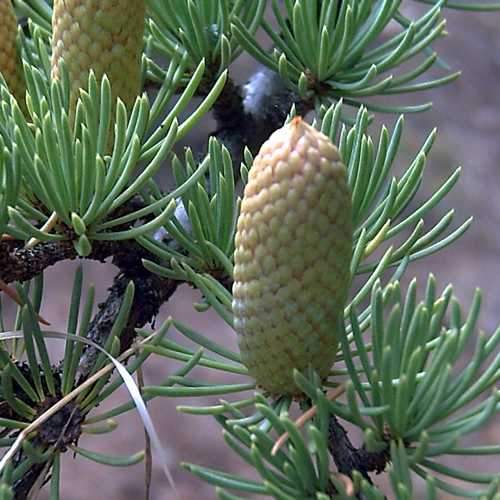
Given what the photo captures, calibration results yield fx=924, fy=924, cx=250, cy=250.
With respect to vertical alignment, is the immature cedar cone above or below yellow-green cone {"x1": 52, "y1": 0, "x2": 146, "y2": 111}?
below

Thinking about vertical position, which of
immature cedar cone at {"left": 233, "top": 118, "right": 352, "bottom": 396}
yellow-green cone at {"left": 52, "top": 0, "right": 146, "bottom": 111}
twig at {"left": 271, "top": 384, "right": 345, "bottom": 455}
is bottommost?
twig at {"left": 271, "top": 384, "right": 345, "bottom": 455}

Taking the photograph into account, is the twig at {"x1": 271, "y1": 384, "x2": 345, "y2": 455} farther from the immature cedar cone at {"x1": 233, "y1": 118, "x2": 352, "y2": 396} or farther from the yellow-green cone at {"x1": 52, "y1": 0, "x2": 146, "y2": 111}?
the yellow-green cone at {"x1": 52, "y1": 0, "x2": 146, "y2": 111}

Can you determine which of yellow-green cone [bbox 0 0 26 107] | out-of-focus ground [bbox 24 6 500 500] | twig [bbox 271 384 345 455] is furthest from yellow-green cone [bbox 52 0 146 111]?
out-of-focus ground [bbox 24 6 500 500]

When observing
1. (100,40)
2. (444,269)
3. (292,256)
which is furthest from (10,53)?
(444,269)

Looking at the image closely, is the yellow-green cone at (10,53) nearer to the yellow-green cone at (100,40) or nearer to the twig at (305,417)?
the yellow-green cone at (100,40)

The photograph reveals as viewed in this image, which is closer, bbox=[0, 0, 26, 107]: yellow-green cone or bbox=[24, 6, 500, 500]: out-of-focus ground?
bbox=[0, 0, 26, 107]: yellow-green cone

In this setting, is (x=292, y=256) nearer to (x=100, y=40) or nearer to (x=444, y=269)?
(x=100, y=40)

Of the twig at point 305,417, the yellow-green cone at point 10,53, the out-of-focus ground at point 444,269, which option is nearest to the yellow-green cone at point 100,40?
the yellow-green cone at point 10,53

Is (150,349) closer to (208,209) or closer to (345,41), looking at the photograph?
(208,209)

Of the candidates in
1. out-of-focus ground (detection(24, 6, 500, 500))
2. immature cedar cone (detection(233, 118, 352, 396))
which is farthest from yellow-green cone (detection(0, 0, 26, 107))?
out-of-focus ground (detection(24, 6, 500, 500))
